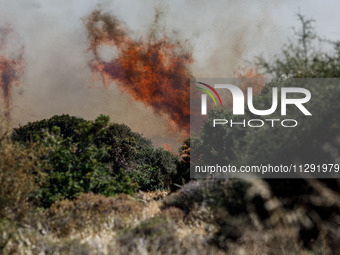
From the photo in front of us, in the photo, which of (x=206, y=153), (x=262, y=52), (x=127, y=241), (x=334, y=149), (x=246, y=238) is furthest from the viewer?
(x=206, y=153)

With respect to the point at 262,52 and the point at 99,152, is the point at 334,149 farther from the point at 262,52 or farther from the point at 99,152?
the point at 99,152

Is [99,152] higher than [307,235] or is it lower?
higher

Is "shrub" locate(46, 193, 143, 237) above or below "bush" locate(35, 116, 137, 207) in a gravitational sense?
below

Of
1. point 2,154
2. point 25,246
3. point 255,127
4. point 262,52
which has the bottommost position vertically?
point 25,246

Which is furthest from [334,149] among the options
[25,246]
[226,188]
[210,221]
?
[25,246]

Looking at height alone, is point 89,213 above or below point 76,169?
below

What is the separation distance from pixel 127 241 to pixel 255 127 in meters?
3.96

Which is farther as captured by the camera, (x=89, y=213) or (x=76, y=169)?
(x=76, y=169)

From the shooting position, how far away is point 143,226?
7.79 m

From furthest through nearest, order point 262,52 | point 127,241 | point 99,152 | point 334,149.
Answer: point 99,152
point 262,52
point 334,149
point 127,241

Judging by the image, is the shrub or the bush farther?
the bush

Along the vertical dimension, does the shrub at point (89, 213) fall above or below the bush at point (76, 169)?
below

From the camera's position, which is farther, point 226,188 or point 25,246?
point 226,188

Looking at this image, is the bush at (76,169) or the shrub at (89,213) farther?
the bush at (76,169)
